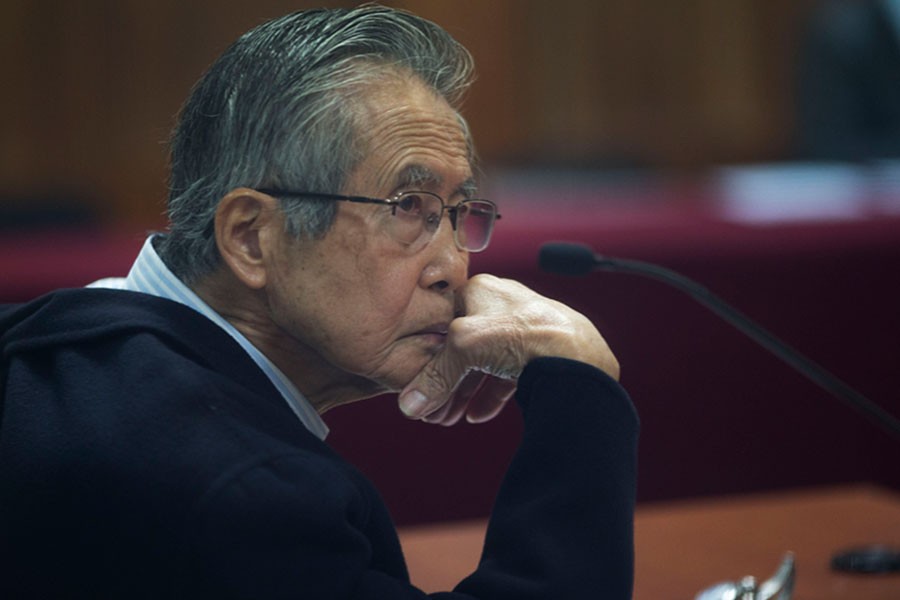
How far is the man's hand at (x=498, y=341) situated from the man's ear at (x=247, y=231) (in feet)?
0.62

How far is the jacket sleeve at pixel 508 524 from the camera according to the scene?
94cm

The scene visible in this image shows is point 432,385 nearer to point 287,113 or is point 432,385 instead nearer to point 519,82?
point 287,113

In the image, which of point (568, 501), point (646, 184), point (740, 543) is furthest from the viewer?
point (646, 184)

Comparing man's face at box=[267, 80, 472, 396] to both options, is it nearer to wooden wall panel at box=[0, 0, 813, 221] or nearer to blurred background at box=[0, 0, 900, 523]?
blurred background at box=[0, 0, 900, 523]

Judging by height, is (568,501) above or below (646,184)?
above

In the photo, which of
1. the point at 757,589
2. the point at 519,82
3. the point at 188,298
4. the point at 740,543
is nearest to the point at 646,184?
the point at 519,82

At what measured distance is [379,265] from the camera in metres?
1.21

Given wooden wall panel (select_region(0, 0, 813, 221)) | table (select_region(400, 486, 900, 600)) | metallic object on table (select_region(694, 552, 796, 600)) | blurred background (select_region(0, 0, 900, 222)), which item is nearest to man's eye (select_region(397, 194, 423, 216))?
table (select_region(400, 486, 900, 600))

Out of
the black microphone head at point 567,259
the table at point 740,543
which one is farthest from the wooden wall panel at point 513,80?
the black microphone head at point 567,259

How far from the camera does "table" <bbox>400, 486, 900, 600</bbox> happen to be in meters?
1.46

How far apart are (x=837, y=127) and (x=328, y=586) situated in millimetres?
3170

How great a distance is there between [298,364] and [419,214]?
0.19 metres

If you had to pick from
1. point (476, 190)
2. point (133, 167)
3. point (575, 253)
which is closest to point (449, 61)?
point (476, 190)

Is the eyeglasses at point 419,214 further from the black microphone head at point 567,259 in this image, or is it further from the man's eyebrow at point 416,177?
the black microphone head at point 567,259
